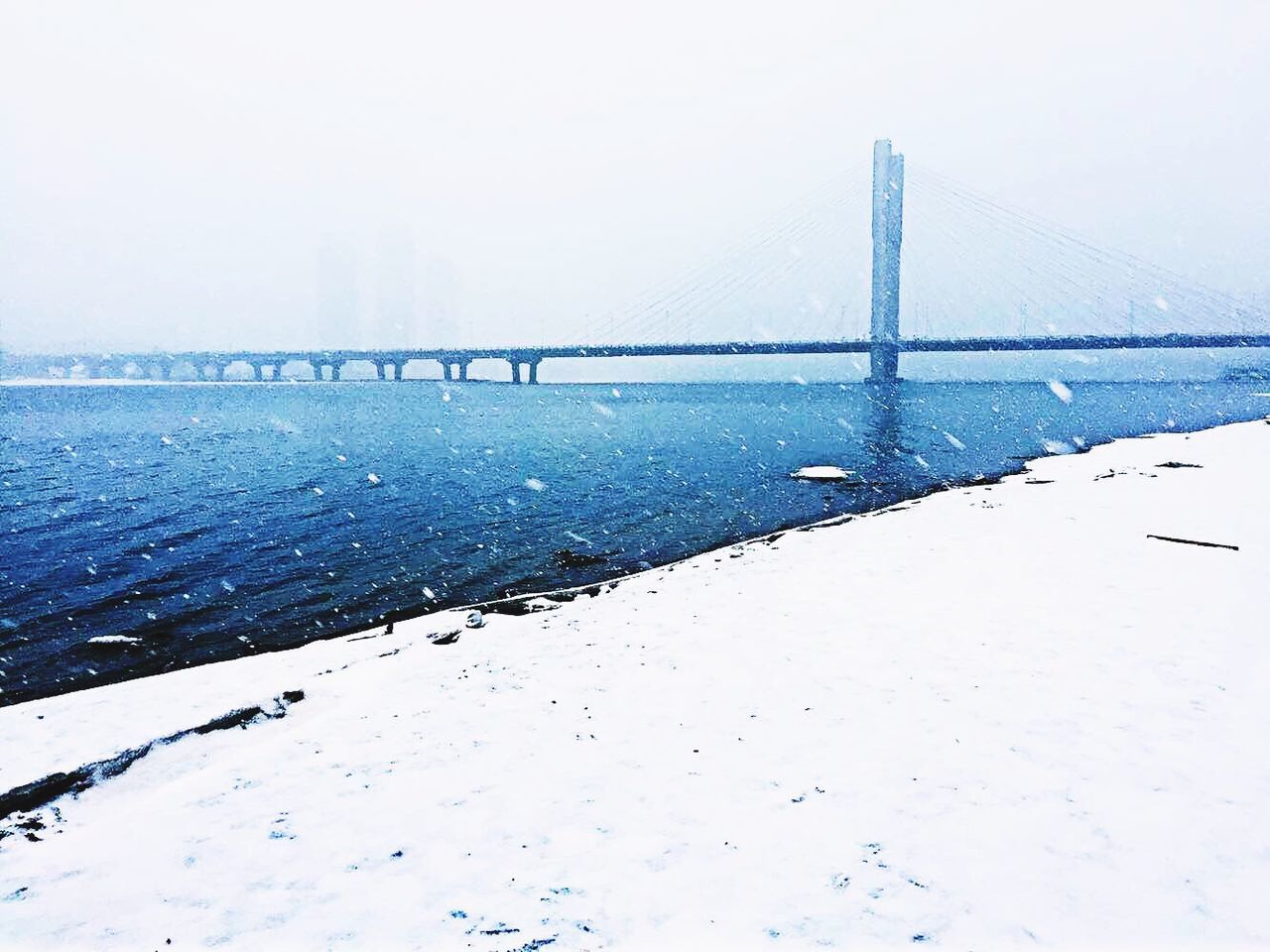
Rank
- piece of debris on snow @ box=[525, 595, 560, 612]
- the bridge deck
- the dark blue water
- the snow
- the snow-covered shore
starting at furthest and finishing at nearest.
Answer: the bridge deck → the snow → the dark blue water → piece of debris on snow @ box=[525, 595, 560, 612] → the snow-covered shore

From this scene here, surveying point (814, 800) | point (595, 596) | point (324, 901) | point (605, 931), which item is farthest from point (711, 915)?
point (595, 596)

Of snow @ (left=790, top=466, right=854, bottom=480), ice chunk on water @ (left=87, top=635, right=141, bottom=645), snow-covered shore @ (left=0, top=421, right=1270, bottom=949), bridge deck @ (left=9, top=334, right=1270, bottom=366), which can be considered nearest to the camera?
snow-covered shore @ (left=0, top=421, right=1270, bottom=949)

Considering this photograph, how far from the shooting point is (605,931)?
3902 mm

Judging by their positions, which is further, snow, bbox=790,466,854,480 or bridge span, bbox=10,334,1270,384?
bridge span, bbox=10,334,1270,384

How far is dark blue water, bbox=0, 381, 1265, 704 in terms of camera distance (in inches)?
496

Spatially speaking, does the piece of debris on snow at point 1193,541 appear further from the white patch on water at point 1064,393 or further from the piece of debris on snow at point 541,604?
the white patch on water at point 1064,393

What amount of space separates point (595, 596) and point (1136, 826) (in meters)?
8.16

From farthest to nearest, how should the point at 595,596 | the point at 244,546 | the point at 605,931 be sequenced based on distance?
the point at 244,546
the point at 595,596
the point at 605,931

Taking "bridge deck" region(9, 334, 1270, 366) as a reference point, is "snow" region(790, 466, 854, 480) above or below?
below

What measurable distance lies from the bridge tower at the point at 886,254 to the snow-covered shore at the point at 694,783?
307 ft

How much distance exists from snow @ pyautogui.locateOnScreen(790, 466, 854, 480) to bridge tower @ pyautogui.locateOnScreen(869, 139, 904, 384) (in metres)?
73.6

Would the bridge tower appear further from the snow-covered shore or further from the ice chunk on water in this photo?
the ice chunk on water

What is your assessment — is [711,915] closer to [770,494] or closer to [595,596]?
[595,596]

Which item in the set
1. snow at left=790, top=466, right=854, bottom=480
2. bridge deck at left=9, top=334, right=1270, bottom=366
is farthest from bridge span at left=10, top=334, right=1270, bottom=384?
snow at left=790, top=466, right=854, bottom=480
